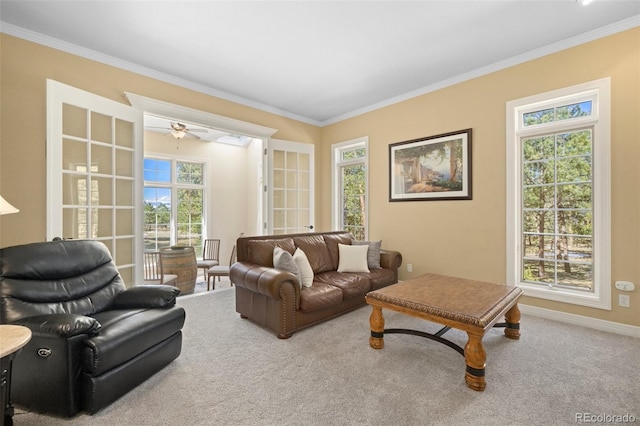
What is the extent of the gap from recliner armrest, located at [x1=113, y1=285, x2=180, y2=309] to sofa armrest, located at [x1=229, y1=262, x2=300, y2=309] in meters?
0.71

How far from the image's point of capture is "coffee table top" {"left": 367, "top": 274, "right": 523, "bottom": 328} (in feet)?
6.46

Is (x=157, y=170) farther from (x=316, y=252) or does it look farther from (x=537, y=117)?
(x=537, y=117)

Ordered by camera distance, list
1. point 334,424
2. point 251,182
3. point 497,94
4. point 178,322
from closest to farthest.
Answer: point 334,424 → point 178,322 → point 497,94 → point 251,182

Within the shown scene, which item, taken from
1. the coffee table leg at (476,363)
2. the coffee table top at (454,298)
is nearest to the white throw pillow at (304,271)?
the coffee table top at (454,298)

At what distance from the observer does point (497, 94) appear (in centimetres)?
340

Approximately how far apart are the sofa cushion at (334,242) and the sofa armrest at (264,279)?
1184 millimetres

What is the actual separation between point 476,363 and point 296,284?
1551mm

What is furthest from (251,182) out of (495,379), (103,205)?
(495,379)

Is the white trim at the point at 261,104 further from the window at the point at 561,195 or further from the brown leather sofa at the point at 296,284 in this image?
the brown leather sofa at the point at 296,284

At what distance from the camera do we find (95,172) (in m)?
2.98

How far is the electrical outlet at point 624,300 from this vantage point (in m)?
2.64

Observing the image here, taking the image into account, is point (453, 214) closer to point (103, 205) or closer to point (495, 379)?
point (495, 379)

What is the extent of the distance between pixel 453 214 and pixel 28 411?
14.0 feet

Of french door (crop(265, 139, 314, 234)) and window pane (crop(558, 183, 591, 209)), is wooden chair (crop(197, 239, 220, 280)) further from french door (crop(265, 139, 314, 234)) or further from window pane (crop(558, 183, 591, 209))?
window pane (crop(558, 183, 591, 209))
